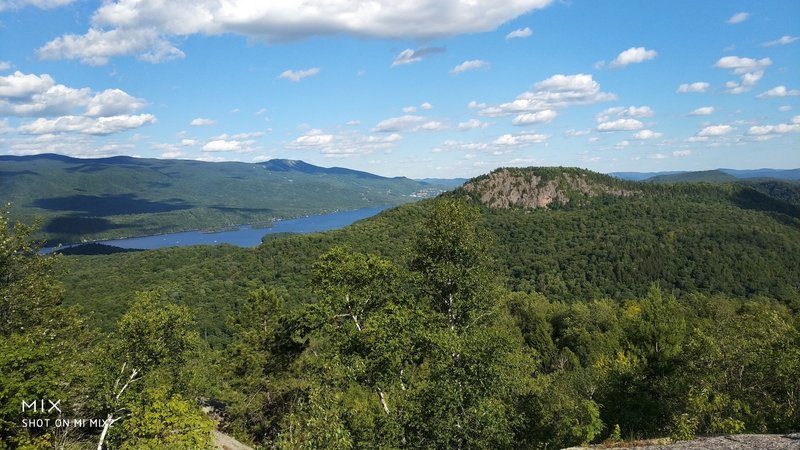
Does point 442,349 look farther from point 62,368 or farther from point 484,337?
point 62,368

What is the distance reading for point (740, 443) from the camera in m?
16.9

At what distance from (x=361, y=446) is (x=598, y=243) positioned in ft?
572

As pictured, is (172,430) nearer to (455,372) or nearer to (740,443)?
(455,372)

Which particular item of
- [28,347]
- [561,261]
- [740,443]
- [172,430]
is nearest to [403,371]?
[172,430]

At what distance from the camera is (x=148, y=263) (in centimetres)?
15638

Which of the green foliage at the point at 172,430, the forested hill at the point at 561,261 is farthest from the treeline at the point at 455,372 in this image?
the forested hill at the point at 561,261

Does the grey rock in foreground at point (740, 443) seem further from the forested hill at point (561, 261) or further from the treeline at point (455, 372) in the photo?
the forested hill at point (561, 261)

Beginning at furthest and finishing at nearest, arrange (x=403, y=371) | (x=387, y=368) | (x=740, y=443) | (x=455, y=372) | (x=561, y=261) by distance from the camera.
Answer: (x=561, y=261) < (x=403, y=371) < (x=740, y=443) < (x=387, y=368) < (x=455, y=372)

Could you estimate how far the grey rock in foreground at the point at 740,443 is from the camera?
16.0 meters

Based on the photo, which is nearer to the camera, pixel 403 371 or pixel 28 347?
pixel 28 347

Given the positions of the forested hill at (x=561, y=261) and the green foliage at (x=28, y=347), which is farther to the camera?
the forested hill at (x=561, y=261)

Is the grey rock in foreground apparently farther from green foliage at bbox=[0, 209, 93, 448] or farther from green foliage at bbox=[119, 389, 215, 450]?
green foliage at bbox=[0, 209, 93, 448]

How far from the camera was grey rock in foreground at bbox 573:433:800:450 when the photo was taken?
1605 cm

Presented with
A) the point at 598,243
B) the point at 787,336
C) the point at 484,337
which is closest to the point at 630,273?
the point at 598,243
